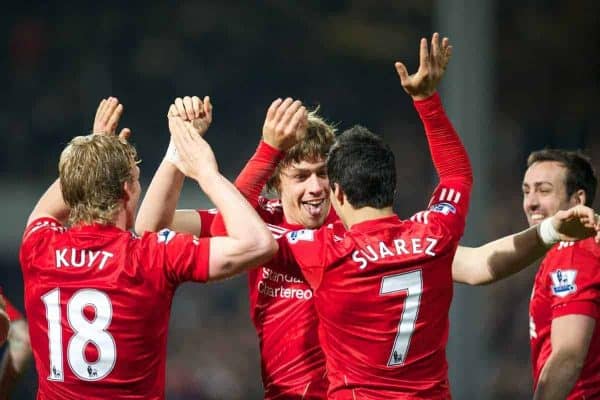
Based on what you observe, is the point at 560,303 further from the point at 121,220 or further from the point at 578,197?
the point at 121,220

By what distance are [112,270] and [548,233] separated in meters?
1.58

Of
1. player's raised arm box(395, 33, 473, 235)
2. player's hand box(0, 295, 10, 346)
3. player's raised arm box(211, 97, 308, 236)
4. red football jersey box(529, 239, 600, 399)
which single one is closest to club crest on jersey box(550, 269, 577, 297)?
red football jersey box(529, 239, 600, 399)

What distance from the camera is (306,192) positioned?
4.07 metres

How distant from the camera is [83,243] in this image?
3479mm

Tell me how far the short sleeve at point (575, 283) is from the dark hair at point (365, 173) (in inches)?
40.1

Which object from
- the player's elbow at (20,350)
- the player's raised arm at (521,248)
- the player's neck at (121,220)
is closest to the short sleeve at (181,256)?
the player's neck at (121,220)

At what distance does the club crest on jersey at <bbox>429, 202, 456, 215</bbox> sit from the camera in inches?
144

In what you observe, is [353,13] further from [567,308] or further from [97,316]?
[97,316]

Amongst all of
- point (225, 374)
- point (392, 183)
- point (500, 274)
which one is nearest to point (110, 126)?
point (392, 183)

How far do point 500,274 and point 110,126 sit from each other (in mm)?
1616

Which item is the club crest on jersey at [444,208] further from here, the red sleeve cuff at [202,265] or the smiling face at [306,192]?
the red sleeve cuff at [202,265]

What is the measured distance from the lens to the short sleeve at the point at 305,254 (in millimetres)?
3543

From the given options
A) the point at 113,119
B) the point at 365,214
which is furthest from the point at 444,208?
the point at 113,119

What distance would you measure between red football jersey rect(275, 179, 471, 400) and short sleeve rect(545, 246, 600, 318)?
2.58 feet
